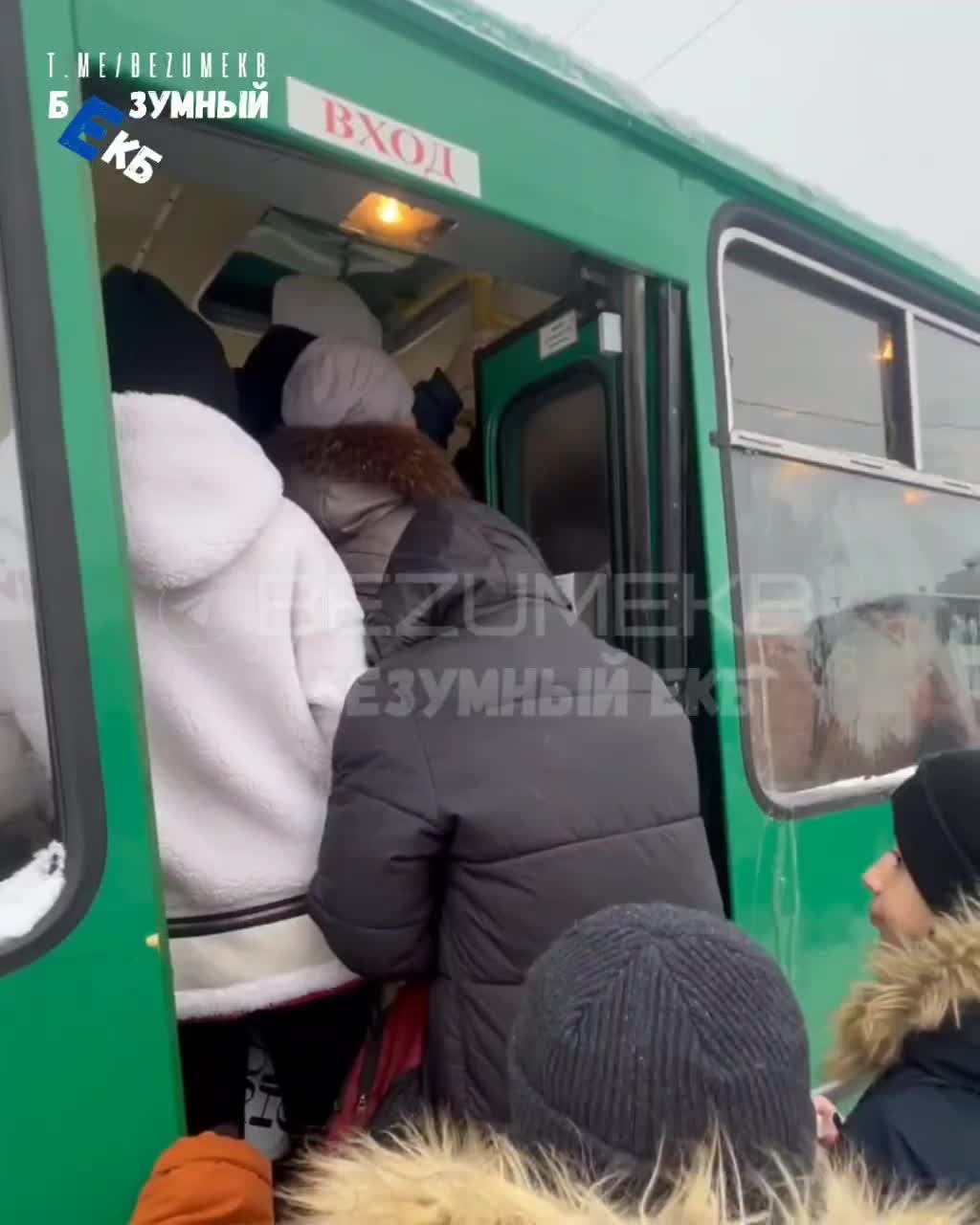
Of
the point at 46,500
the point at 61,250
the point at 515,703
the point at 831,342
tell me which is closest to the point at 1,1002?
the point at 46,500

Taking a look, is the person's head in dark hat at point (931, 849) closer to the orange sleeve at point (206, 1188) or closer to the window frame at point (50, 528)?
the orange sleeve at point (206, 1188)

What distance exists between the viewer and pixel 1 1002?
1002mm

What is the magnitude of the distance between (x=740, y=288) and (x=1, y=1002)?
72.8 inches

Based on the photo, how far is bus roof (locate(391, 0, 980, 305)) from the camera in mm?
1535

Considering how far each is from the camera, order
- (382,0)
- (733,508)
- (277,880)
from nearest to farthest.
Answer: (277,880) < (382,0) < (733,508)

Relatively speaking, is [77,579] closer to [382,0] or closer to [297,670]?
[297,670]

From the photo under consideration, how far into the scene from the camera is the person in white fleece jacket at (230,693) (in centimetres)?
126

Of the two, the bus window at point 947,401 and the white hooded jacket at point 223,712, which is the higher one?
the bus window at point 947,401

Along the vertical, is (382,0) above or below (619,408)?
above

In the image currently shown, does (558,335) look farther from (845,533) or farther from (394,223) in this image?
(845,533)

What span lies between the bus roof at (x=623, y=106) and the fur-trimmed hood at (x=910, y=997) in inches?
56.4

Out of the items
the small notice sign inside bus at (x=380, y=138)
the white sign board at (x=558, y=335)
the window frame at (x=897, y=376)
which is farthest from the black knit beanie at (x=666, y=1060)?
the white sign board at (x=558, y=335)

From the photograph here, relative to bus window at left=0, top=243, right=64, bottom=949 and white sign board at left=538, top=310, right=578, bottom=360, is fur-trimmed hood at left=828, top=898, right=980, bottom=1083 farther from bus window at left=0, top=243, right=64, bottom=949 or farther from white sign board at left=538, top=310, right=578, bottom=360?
white sign board at left=538, top=310, right=578, bottom=360

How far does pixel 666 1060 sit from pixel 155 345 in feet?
4.73
